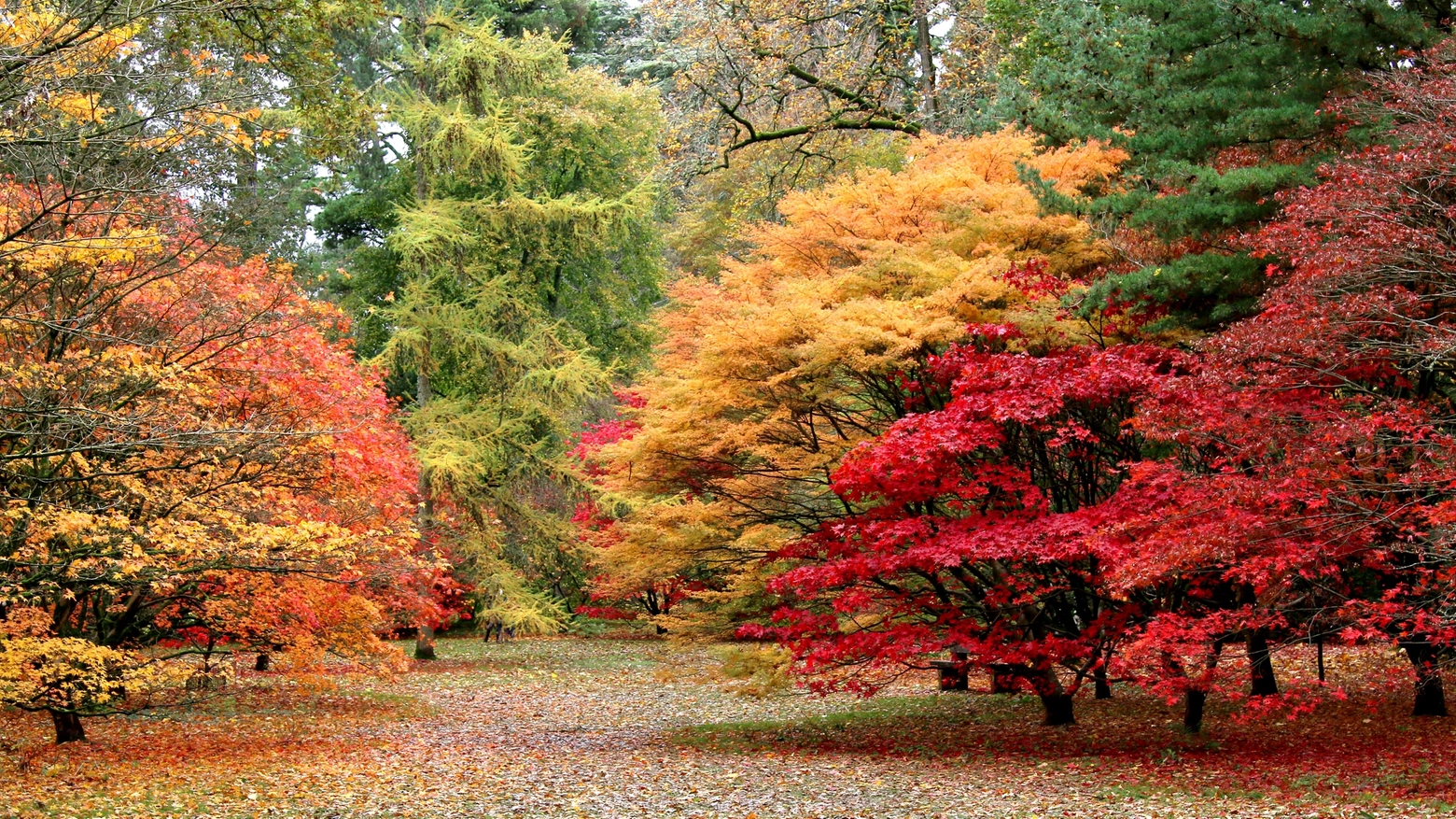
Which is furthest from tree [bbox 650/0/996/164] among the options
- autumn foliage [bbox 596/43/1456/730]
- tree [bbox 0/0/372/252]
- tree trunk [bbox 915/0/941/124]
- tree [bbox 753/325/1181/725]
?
tree [bbox 0/0/372/252]

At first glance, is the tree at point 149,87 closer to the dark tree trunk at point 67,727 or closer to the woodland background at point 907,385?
the woodland background at point 907,385

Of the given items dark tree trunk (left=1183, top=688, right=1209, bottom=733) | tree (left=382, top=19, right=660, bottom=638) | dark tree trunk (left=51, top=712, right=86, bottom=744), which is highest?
tree (left=382, top=19, right=660, bottom=638)

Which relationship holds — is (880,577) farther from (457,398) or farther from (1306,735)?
(457,398)

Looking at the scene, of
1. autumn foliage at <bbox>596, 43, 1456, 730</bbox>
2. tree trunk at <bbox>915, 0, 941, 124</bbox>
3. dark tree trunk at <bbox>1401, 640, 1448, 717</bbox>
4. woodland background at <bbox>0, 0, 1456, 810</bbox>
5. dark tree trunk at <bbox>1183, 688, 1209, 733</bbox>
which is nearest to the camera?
woodland background at <bbox>0, 0, 1456, 810</bbox>

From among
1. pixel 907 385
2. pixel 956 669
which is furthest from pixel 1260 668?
pixel 907 385

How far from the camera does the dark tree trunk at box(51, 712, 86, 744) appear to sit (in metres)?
11.5

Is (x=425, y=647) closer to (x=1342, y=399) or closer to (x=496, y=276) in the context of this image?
(x=496, y=276)

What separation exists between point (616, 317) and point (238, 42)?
23.9 metres

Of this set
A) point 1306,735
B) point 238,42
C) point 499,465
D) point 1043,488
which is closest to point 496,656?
point 499,465

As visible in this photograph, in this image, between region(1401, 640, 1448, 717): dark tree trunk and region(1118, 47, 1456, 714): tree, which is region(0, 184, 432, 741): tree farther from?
region(1401, 640, 1448, 717): dark tree trunk

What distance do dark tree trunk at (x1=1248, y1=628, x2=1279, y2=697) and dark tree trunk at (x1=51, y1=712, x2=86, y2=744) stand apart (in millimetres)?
11060

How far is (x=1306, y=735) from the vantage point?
10.9m

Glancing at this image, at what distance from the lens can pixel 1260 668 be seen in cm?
1091

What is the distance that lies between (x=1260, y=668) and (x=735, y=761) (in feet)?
16.5
